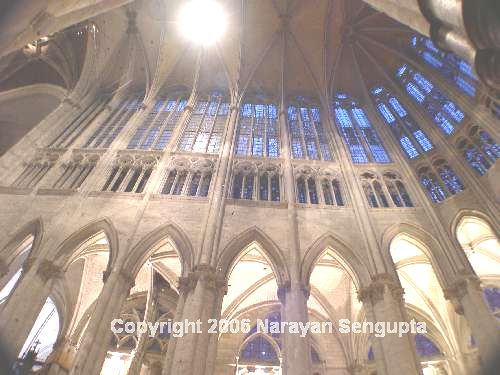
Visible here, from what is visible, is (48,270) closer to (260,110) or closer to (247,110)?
(247,110)

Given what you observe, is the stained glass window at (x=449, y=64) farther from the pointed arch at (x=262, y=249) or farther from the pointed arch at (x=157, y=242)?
the pointed arch at (x=157, y=242)

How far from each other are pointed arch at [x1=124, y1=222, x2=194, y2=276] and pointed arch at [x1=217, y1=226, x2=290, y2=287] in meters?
1.01

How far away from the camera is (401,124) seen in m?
16.2

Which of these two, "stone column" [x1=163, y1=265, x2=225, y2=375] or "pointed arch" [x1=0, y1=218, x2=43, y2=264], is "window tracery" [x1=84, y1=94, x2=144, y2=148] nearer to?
"pointed arch" [x1=0, y1=218, x2=43, y2=264]

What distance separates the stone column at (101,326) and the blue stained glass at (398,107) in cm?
1437

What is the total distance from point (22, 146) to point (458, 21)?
15143mm

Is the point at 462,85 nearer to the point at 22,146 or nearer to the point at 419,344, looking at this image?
the point at 419,344

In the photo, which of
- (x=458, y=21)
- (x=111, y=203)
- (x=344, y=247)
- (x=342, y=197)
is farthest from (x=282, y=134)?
(x=458, y=21)

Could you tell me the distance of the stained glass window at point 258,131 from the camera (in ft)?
50.9

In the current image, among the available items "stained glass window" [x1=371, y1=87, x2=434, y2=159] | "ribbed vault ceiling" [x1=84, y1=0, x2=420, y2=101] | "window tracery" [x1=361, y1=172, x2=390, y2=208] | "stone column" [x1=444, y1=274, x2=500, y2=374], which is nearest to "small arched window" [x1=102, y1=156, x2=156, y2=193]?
"ribbed vault ceiling" [x1=84, y1=0, x2=420, y2=101]

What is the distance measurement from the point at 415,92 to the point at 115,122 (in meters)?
15.1

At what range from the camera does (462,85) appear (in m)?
13.9

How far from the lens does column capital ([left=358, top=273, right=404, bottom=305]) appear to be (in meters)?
9.62

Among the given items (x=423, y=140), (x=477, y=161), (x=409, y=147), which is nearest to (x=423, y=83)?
(x=423, y=140)
